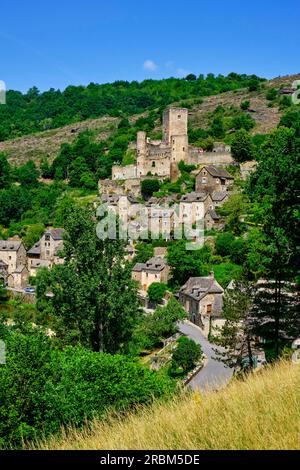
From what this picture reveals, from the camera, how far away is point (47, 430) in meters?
12.5

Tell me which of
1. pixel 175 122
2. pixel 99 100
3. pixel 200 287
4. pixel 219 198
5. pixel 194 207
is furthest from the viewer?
pixel 99 100

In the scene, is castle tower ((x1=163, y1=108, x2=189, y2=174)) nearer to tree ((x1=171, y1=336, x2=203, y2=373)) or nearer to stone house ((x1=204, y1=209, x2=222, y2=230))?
stone house ((x1=204, y1=209, x2=222, y2=230))

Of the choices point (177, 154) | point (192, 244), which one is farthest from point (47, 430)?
point (177, 154)

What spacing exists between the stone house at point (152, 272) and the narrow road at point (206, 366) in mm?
6989

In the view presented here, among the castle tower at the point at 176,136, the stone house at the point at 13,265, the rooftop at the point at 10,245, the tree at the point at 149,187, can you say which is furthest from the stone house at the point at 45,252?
the castle tower at the point at 176,136

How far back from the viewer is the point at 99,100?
508ft

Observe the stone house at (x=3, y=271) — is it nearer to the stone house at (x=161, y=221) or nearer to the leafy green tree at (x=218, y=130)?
the stone house at (x=161, y=221)

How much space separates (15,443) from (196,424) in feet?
23.4

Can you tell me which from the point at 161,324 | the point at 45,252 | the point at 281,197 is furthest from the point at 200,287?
A: the point at 281,197

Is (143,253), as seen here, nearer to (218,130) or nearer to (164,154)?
(164,154)

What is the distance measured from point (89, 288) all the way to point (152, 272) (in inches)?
1062

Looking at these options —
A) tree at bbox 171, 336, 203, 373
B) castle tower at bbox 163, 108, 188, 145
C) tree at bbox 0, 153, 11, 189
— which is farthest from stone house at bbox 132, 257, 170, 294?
tree at bbox 0, 153, 11, 189

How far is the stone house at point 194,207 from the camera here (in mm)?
53906

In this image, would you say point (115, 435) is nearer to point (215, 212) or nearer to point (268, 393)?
point (268, 393)
